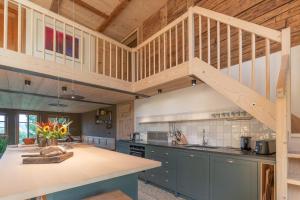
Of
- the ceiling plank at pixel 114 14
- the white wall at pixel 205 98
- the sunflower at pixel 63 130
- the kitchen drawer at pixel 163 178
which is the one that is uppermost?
the ceiling plank at pixel 114 14

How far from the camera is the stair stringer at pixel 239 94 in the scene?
2.00m

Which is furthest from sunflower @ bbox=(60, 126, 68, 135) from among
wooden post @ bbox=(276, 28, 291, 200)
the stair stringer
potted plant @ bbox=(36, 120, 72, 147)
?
wooden post @ bbox=(276, 28, 291, 200)

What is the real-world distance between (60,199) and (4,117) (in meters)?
9.23

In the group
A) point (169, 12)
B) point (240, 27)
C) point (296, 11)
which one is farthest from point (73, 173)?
point (169, 12)

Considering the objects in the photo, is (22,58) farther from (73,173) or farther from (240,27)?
(240,27)

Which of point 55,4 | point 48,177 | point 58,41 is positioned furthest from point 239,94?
point 55,4

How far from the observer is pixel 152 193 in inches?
138

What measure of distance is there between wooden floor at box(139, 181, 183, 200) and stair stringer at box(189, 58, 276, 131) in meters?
2.14

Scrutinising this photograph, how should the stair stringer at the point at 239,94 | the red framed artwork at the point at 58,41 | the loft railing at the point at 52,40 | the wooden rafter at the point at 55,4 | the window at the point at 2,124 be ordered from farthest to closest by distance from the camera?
the window at the point at 2,124
the wooden rafter at the point at 55,4
the red framed artwork at the point at 58,41
the loft railing at the point at 52,40
the stair stringer at the point at 239,94

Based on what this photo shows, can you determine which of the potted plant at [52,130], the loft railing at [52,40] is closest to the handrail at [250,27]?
the loft railing at [52,40]

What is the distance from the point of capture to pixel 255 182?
2.33 m

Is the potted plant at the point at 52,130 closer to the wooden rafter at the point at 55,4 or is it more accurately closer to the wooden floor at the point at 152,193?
the wooden floor at the point at 152,193

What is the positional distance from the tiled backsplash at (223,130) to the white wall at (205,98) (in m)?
0.29

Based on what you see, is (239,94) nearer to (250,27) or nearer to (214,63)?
(250,27)
